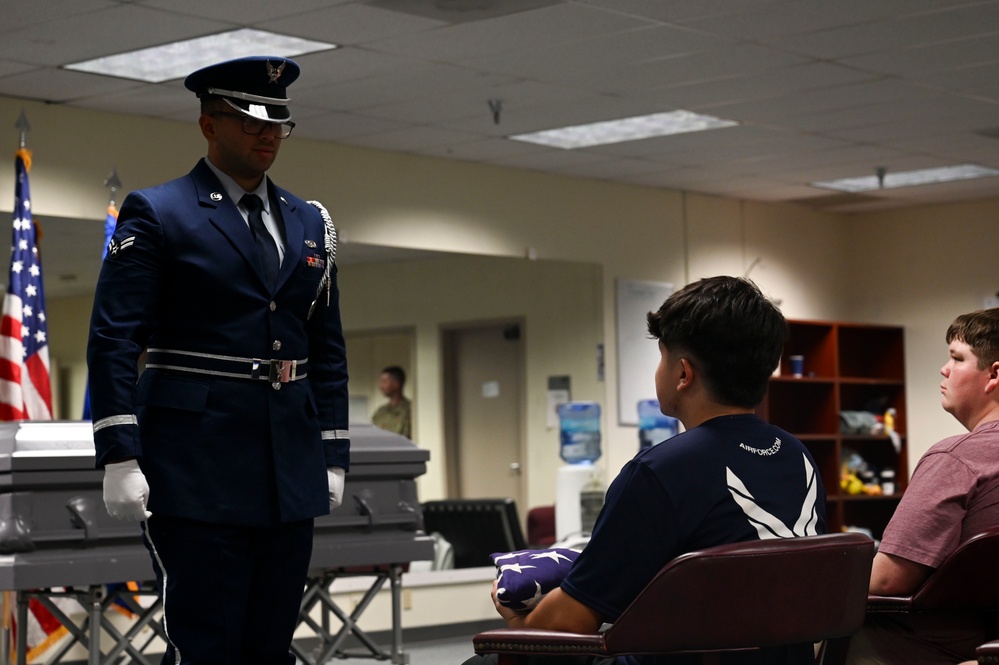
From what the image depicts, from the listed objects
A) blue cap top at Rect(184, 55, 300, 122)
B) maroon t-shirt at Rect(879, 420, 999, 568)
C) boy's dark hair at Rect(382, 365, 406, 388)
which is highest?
blue cap top at Rect(184, 55, 300, 122)

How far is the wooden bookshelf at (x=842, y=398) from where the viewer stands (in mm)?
10711

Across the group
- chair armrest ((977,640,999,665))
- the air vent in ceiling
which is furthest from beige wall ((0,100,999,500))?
chair armrest ((977,640,999,665))

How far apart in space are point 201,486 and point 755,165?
7258mm

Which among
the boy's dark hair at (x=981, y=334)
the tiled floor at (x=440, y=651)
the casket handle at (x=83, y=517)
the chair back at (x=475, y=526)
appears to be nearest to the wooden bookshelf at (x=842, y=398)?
the chair back at (x=475, y=526)

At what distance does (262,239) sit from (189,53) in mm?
3843

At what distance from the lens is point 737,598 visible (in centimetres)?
205

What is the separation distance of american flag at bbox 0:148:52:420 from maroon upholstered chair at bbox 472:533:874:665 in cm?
436

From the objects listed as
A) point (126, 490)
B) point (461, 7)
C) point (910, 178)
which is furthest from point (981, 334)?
point (910, 178)

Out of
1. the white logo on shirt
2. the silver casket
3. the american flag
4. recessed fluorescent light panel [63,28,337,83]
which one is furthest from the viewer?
recessed fluorescent light panel [63,28,337,83]

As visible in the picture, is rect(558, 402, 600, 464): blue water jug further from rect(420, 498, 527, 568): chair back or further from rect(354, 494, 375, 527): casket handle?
rect(354, 494, 375, 527): casket handle

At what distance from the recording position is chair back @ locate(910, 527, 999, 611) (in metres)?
2.54

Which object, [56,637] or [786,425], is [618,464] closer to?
[786,425]

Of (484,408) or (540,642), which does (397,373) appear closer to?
(484,408)

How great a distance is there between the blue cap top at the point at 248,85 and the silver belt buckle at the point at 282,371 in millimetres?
463
